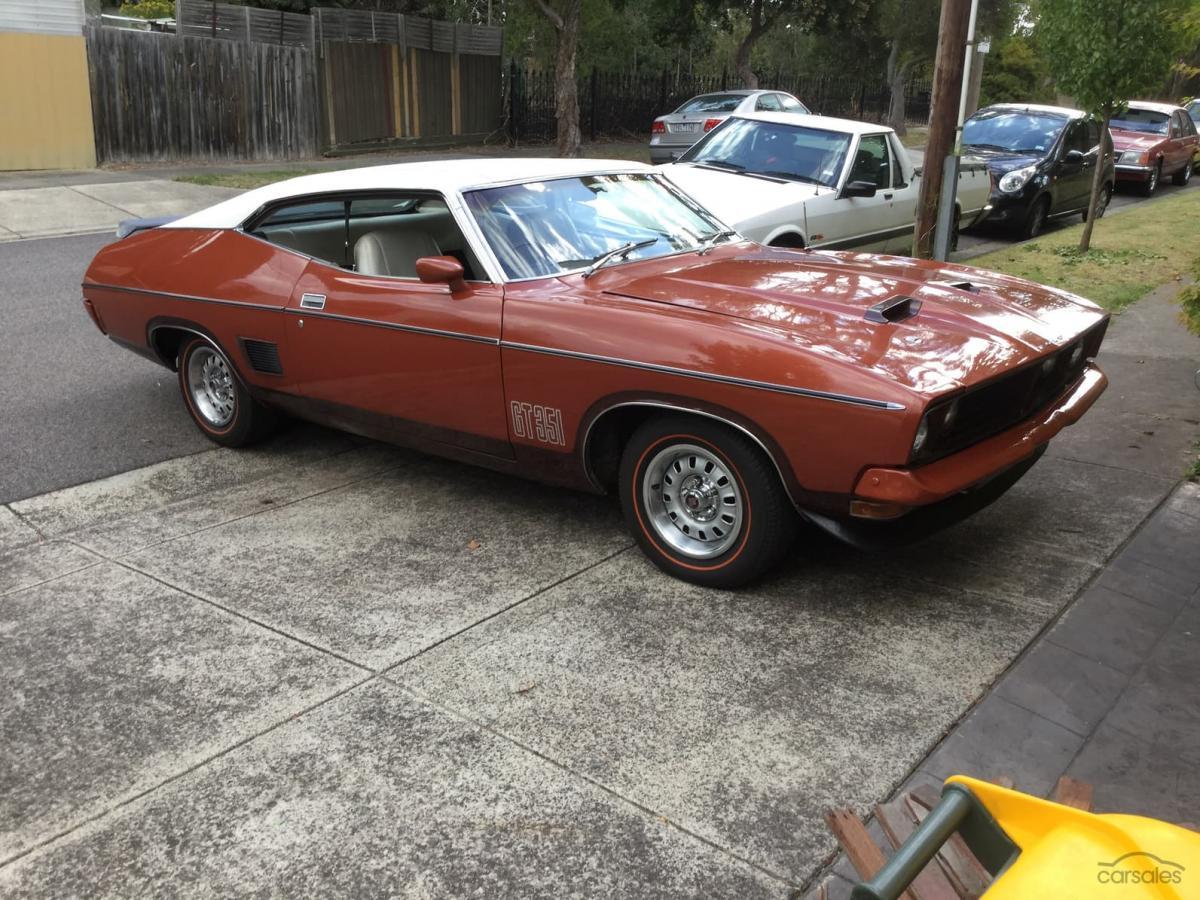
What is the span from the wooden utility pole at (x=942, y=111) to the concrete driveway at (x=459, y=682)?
15.2 feet

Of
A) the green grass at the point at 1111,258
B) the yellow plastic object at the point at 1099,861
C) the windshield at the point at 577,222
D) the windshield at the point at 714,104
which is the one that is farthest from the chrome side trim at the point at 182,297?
the windshield at the point at 714,104

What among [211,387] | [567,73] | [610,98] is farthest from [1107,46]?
[610,98]

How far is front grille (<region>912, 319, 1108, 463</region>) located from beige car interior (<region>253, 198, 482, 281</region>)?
86.9 inches

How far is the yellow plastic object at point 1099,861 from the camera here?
70.2 inches

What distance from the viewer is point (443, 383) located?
4848mm

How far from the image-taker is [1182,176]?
22188 millimetres

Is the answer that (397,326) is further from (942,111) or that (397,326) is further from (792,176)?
(942,111)

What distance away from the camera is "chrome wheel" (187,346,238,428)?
237 inches

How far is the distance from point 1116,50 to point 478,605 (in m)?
10.3

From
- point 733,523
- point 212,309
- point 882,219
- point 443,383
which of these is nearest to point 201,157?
point 882,219

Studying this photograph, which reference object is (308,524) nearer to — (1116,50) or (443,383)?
(443,383)

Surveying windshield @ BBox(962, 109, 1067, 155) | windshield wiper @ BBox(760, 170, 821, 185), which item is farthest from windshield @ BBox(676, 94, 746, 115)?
windshield wiper @ BBox(760, 170, 821, 185)

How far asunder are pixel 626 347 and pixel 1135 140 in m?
19.6

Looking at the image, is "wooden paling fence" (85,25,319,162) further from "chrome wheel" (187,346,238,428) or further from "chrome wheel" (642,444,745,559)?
"chrome wheel" (642,444,745,559)
